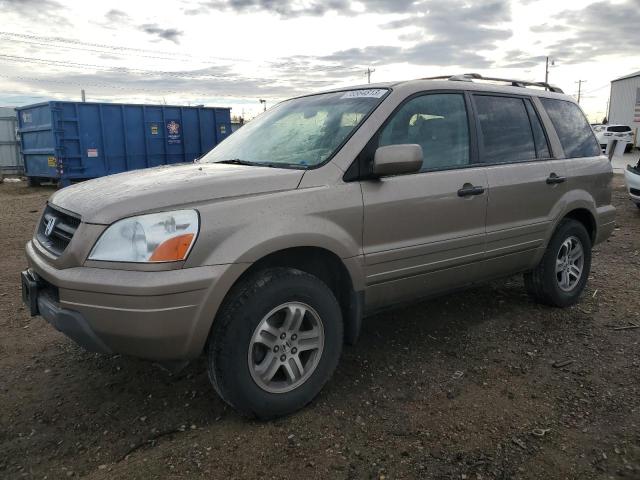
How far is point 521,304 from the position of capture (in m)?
4.85

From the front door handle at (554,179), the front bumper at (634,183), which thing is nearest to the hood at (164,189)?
the front door handle at (554,179)

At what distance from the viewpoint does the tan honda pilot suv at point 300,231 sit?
255 cm

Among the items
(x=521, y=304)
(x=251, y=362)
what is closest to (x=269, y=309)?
(x=251, y=362)

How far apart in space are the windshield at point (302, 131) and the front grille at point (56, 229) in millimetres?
1127

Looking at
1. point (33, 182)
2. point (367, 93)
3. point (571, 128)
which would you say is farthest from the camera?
point (33, 182)

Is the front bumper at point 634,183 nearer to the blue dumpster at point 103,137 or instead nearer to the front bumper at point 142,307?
the front bumper at point 142,307

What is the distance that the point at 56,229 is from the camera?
116 inches

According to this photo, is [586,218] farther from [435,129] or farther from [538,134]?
[435,129]

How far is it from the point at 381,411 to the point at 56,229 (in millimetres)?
2043

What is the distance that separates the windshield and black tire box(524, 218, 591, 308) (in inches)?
83.6

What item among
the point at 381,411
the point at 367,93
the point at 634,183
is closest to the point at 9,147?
the point at 634,183

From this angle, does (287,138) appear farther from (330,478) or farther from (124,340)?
(330,478)

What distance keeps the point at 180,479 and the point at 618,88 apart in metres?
50.8

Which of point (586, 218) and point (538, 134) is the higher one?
point (538, 134)
